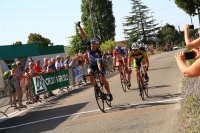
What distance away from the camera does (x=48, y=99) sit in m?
18.0

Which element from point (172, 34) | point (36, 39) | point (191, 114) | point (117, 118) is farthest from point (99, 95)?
point (172, 34)

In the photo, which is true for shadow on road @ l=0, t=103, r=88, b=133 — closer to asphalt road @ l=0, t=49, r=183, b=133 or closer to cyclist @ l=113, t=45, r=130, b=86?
asphalt road @ l=0, t=49, r=183, b=133

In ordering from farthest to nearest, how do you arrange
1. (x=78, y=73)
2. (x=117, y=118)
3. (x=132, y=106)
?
(x=78, y=73), (x=132, y=106), (x=117, y=118)

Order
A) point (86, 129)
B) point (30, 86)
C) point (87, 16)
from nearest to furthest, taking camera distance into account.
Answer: point (86, 129)
point (30, 86)
point (87, 16)

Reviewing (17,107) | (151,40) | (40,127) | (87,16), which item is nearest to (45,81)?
(17,107)

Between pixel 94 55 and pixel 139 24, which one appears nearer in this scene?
pixel 94 55

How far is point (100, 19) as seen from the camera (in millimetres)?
73562

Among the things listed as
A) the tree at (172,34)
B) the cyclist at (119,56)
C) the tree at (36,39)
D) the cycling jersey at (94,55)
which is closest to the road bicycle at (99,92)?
the cycling jersey at (94,55)

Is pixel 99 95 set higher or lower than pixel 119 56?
lower

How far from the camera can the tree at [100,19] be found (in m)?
73.1

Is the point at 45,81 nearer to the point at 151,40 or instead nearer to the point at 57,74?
the point at 57,74

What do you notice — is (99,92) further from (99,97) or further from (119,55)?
(119,55)

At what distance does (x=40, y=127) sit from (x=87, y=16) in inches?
2554

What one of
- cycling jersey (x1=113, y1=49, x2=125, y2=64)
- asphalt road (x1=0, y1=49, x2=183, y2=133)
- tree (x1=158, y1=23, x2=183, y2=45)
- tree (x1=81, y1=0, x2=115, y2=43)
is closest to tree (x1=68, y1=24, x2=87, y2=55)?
tree (x1=81, y1=0, x2=115, y2=43)
